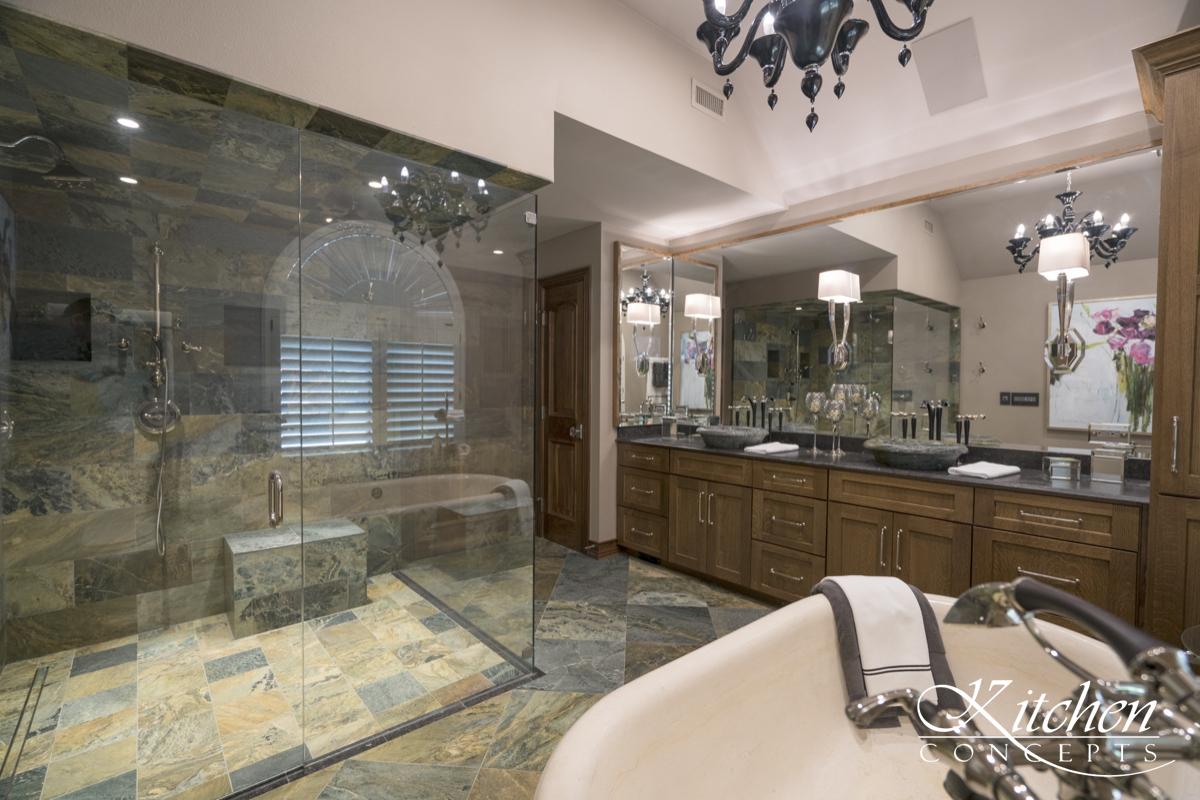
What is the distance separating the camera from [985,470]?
2.55 m

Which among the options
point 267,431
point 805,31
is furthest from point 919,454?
point 267,431

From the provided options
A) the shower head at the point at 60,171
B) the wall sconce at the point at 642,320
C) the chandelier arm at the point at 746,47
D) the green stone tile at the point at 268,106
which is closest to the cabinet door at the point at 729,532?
the wall sconce at the point at 642,320

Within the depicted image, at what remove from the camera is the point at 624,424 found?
4.25 meters

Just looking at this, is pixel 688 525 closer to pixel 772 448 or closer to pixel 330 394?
pixel 772 448

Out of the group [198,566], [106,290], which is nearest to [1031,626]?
[198,566]

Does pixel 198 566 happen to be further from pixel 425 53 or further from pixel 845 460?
pixel 845 460

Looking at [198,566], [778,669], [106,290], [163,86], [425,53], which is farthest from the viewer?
[198,566]

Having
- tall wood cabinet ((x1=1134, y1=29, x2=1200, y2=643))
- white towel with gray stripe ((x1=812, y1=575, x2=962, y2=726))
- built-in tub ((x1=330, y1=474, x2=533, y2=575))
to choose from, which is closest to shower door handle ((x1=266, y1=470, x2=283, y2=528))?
built-in tub ((x1=330, y1=474, x2=533, y2=575))

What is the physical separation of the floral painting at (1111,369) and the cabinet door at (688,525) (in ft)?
6.31

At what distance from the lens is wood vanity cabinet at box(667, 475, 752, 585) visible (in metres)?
3.36

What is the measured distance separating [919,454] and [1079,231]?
48.9 inches

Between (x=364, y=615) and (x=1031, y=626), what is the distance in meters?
2.46

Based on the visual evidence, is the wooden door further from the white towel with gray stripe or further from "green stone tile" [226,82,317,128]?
the white towel with gray stripe

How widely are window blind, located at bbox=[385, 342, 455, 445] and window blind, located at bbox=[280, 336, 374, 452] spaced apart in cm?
10
